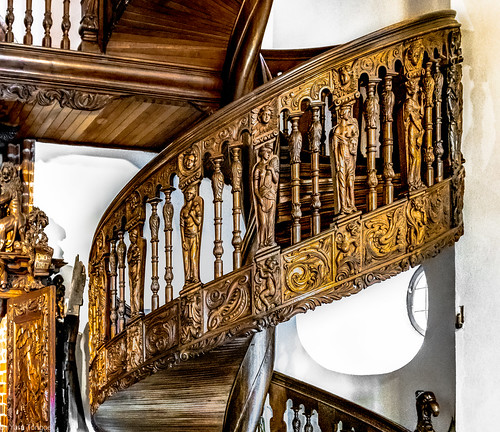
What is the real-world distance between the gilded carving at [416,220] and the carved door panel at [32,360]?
2774 millimetres

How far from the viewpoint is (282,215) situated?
194 inches

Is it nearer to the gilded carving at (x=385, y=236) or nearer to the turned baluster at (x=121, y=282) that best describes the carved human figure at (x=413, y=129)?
the gilded carving at (x=385, y=236)

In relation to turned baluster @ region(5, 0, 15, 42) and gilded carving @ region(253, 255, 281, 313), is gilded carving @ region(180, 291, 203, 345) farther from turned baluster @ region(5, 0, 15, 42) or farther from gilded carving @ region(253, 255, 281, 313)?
turned baluster @ region(5, 0, 15, 42)

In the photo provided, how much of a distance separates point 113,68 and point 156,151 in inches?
59.3

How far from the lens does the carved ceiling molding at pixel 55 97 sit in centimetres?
596

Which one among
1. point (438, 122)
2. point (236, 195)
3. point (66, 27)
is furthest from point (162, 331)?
point (66, 27)

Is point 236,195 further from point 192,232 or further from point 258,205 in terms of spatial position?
point 192,232

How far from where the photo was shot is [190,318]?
4859 millimetres

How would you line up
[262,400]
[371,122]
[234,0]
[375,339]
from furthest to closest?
[375,339]
[234,0]
[262,400]
[371,122]

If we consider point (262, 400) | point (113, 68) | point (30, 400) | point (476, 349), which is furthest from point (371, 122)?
point (30, 400)

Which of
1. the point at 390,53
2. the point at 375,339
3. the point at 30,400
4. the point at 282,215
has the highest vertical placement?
the point at 390,53

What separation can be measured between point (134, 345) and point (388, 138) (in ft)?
→ 6.55

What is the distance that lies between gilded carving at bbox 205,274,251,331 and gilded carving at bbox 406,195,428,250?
90cm

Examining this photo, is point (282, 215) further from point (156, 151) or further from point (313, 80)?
point (156, 151)
